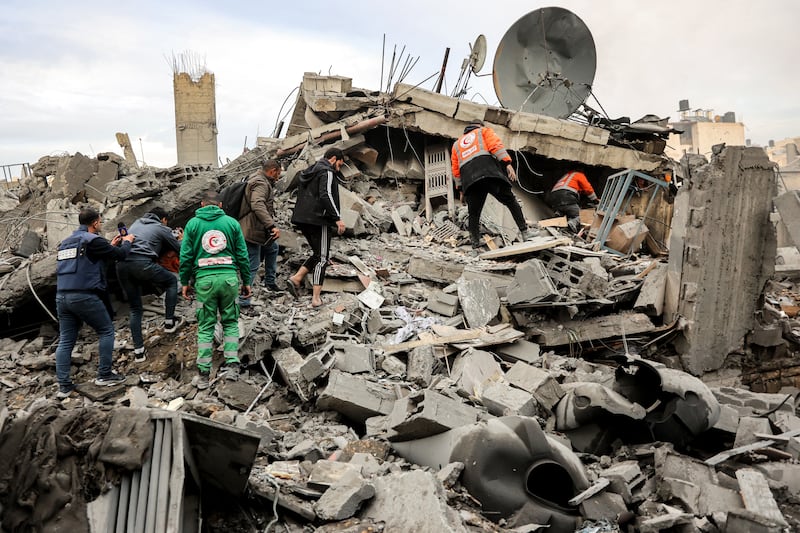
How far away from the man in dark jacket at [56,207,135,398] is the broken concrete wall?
5.80 metres

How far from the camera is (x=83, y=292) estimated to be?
16.1 ft

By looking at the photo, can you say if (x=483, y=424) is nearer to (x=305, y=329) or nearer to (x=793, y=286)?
(x=305, y=329)

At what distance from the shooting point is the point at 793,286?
9000 mm

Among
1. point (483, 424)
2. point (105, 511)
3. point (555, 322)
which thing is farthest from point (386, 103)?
point (105, 511)

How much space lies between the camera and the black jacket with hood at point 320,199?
248 inches

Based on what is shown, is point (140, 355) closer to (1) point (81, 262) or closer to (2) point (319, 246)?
(1) point (81, 262)

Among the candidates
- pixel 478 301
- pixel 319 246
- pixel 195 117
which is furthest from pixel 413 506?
pixel 195 117

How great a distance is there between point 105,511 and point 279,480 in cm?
104

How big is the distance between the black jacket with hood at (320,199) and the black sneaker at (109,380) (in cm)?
241

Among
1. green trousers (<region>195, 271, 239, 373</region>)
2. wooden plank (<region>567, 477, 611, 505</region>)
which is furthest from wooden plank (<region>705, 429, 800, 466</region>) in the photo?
green trousers (<region>195, 271, 239, 373</region>)

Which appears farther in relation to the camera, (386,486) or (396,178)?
(396,178)

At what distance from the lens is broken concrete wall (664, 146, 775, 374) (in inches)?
237

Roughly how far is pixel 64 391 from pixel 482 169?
5.27m

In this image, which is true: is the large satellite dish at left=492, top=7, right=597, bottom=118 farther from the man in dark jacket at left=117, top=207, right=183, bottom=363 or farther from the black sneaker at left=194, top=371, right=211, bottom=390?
the black sneaker at left=194, top=371, right=211, bottom=390
